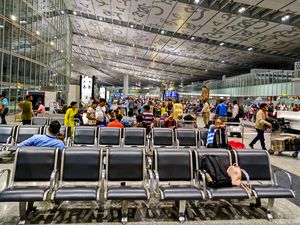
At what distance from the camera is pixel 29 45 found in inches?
693

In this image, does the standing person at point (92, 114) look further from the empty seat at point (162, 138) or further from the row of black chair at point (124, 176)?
the row of black chair at point (124, 176)

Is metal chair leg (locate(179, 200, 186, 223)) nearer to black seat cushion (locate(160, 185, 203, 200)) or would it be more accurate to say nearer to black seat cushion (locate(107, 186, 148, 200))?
black seat cushion (locate(160, 185, 203, 200))

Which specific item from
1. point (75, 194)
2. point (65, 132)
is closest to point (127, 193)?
point (75, 194)

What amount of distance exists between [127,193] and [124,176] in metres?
0.59

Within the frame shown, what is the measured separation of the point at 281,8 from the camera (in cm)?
1515

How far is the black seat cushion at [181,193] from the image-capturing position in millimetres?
3863

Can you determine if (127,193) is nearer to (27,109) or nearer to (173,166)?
(173,166)

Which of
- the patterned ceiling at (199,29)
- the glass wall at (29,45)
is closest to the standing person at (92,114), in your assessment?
the glass wall at (29,45)

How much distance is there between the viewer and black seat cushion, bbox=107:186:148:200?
3.77m

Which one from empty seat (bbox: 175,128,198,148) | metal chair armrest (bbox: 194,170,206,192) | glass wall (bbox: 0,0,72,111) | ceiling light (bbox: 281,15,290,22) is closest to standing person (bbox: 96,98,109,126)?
empty seat (bbox: 175,128,198,148)

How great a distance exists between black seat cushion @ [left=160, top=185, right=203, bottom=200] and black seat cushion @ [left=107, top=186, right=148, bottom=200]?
29 centimetres

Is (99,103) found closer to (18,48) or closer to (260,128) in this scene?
(260,128)

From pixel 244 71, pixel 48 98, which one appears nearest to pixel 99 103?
pixel 48 98

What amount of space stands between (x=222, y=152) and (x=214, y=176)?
2.22 ft
